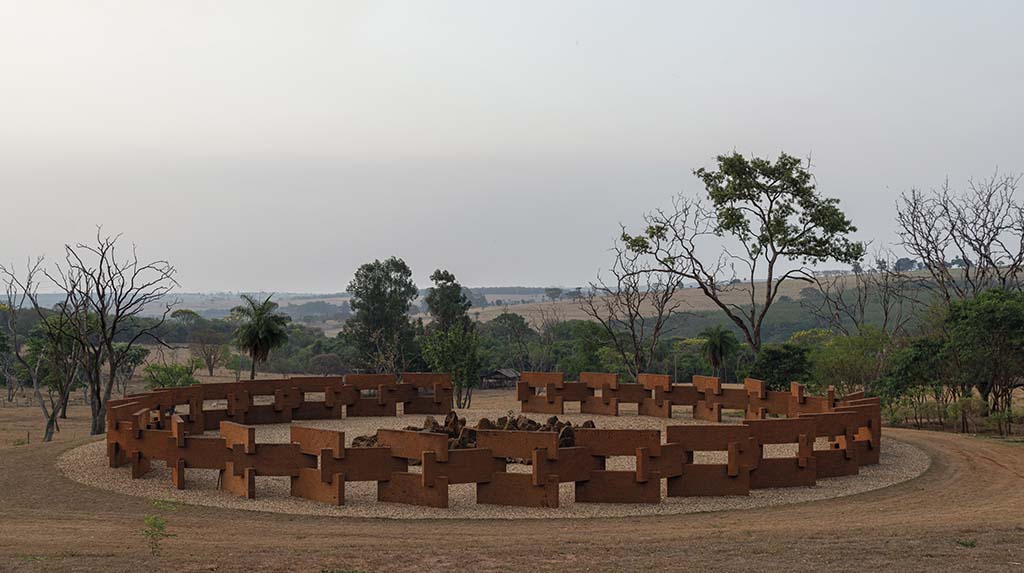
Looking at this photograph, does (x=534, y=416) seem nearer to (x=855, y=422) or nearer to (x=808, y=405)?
(x=808, y=405)

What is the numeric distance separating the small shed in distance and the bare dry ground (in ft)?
162

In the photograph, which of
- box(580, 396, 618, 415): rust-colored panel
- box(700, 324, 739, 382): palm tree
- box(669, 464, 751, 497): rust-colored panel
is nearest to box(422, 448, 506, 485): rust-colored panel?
box(669, 464, 751, 497): rust-colored panel

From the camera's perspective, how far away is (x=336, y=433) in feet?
48.6

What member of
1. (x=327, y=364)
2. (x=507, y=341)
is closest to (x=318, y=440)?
(x=327, y=364)

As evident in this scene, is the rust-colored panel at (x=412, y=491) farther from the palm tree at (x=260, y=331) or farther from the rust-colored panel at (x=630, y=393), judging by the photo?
the palm tree at (x=260, y=331)

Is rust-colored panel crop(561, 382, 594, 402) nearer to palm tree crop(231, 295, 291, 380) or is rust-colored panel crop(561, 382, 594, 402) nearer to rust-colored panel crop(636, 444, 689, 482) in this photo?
rust-colored panel crop(636, 444, 689, 482)

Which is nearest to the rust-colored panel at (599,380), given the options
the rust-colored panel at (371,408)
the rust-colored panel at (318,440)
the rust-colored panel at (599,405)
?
the rust-colored panel at (599,405)

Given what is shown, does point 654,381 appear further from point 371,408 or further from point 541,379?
point 371,408

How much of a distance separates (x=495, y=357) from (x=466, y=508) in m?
55.5

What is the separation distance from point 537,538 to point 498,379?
54059mm

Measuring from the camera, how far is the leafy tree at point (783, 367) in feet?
113

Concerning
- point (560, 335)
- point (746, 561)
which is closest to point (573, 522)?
point (746, 561)

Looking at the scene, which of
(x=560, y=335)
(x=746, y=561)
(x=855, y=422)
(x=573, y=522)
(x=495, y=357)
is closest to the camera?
(x=746, y=561)

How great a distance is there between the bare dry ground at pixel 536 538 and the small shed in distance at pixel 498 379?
4933 cm
